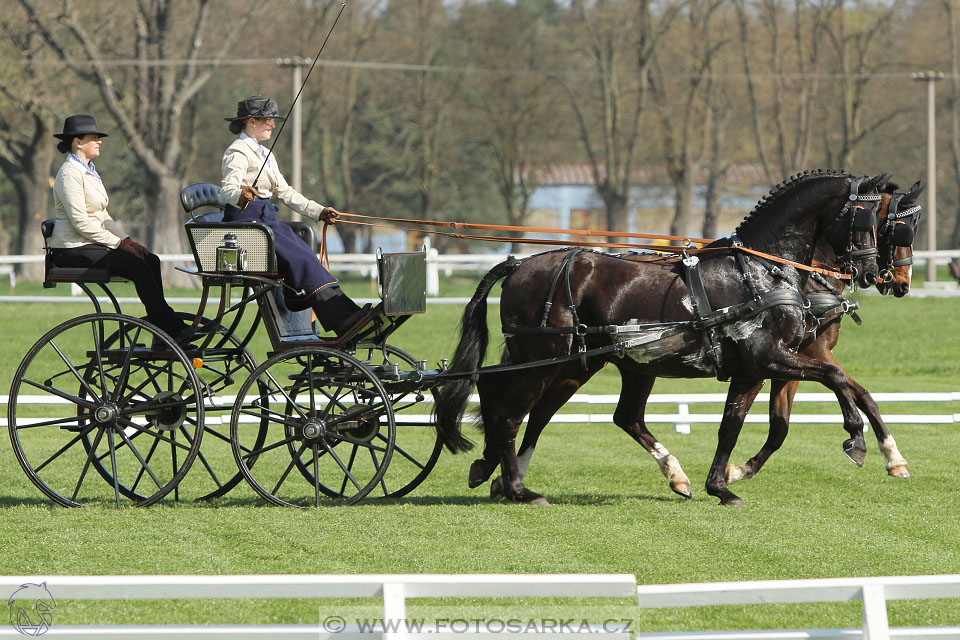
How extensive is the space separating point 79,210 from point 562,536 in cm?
331

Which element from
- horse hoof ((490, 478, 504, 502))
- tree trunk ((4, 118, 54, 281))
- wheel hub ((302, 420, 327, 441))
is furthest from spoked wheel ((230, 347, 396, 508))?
tree trunk ((4, 118, 54, 281))

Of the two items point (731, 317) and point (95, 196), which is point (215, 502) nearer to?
point (95, 196)

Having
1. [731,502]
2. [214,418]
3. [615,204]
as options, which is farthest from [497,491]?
[615,204]

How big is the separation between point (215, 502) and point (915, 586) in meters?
4.70

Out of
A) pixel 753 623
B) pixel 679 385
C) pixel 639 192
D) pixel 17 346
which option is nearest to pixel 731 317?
pixel 753 623

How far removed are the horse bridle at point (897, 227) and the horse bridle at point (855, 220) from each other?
12 cm

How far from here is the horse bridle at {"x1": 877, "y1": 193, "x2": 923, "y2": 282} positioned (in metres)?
7.26

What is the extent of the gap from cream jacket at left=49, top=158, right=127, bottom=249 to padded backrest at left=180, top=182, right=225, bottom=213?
424 millimetres

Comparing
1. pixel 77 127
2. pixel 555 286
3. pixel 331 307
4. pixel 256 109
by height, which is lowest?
pixel 331 307

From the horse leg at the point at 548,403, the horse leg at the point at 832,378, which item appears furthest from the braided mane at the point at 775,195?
the horse leg at the point at 548,403

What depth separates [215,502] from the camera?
7.30 meters

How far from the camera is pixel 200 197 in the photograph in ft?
23.7

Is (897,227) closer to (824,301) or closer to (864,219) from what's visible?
(864,219)

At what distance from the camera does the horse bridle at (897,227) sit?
7.26 meters
